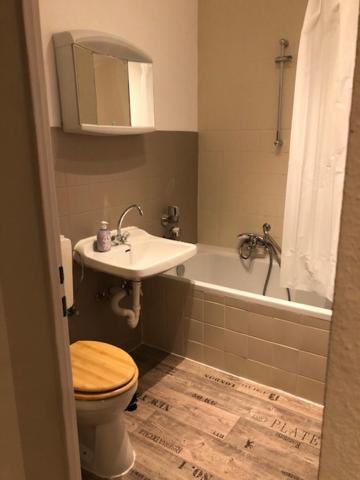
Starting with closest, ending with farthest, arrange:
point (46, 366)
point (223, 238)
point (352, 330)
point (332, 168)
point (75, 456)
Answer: point (352, 330)
point (46, 366)
point (75, 456)
point (332, 168)
point (223, 238)

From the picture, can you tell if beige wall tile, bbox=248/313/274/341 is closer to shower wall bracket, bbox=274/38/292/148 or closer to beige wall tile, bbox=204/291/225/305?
beige wall tile, bbox=204/291/225/305

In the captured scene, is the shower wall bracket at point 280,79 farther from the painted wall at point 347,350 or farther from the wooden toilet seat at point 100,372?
the painted wall at point 347,350

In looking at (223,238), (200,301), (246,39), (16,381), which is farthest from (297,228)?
(16,381)

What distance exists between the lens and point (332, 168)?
1876 mm

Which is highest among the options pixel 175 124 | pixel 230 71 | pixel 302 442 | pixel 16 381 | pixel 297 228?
pixel 230 71

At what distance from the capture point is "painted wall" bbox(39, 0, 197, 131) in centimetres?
184

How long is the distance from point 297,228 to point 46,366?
152 cm

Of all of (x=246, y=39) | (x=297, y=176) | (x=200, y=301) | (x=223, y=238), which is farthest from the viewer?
(x=223, y=238)

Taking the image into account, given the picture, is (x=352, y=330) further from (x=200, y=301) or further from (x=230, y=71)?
(x=230, y=71)

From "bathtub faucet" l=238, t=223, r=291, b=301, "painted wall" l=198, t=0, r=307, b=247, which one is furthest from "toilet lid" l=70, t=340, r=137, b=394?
Result: "painted wall" l=198, t=0, r=307, b=247

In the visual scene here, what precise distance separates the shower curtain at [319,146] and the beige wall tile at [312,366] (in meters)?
0.32

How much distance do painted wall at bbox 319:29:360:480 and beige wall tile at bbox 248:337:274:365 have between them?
1.74 meters

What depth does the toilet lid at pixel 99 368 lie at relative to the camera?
150 centimetres

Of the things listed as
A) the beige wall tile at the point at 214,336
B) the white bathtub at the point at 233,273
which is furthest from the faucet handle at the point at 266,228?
the beige wall tile at the point at 214,336
